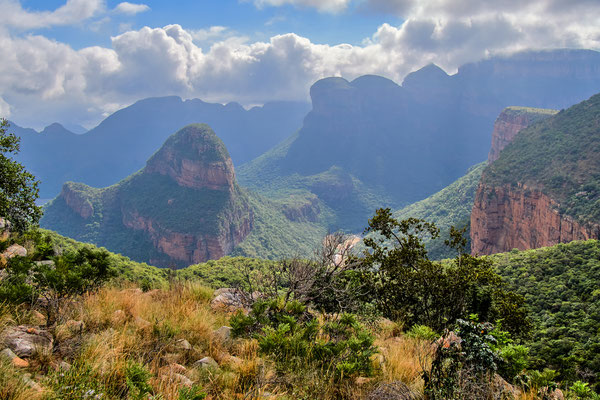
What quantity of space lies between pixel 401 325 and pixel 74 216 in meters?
105

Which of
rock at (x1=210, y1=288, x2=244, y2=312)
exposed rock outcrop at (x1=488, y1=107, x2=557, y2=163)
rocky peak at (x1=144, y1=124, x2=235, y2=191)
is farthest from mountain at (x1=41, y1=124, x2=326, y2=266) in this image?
rock at (x1=210, y1=288, x2=244, y2=312)

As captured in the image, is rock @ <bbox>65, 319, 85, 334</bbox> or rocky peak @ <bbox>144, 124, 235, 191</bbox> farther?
rocky peak @ <bbox>144, 124, 235, 191</bbox>

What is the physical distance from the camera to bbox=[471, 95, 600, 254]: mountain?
32.3 m

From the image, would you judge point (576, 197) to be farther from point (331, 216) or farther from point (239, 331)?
point (331, 216)

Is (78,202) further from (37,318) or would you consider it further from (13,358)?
(13,358)

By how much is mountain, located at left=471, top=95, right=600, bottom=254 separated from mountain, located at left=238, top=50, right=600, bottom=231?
305ft

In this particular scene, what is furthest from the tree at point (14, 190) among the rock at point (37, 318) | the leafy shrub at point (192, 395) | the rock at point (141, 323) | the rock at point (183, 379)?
the leafy shrub at point (192, 395)

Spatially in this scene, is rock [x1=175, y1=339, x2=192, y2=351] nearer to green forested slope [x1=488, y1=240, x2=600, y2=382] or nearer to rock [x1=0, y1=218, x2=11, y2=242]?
green forested slope [x1=488, y1=240, x2=600, y2=382]

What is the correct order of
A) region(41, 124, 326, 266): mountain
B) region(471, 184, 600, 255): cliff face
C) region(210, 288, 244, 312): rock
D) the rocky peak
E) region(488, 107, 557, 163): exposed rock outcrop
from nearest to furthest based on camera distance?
region(210, 288, 244, 312): rock
region(471, 184, 600, 255): cliff face
region(488, 107, 557, 163): exposed rock outcrop
region(41, 124, 326, 266): mountain
the rocky peak

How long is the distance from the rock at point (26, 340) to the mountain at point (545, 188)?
3627 cm

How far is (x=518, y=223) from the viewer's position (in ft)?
139

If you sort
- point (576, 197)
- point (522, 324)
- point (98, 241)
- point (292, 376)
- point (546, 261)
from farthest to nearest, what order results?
point (98, 241) → point (576, 197) → point (546, 261) → point (522, 324) → point (292, 376)

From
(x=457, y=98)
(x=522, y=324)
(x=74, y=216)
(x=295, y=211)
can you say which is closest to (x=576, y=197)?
(x=522, y=324)

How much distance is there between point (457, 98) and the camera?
653 feet
